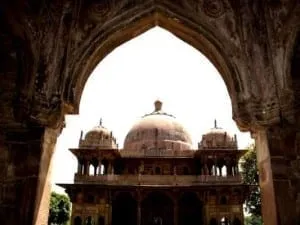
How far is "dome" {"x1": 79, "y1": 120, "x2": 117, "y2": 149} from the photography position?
97.9 ft

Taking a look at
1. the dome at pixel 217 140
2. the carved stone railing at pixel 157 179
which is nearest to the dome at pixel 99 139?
the carved stone railing at pixel 157 179

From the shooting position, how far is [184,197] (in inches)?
1092

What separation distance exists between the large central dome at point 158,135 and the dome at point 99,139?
2.60 metres

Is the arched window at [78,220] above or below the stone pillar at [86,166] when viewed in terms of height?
below

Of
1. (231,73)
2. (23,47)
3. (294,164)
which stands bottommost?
(294,164)

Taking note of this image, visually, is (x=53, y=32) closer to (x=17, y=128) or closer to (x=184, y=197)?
(x=17, y=128)

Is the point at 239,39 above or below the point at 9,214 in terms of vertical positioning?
above

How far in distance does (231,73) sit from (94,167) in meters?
25.4

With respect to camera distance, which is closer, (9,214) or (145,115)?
(9,214)

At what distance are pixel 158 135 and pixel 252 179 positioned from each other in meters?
9.50

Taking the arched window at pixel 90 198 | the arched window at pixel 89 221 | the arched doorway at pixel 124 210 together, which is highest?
the arched window at pixel 90 198

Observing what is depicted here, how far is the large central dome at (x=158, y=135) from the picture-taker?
105ft

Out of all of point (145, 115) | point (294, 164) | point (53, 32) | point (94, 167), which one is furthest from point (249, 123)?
point (145, 115)

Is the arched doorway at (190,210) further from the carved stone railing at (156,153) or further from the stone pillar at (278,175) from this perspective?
the stone pillar at (278,175)
